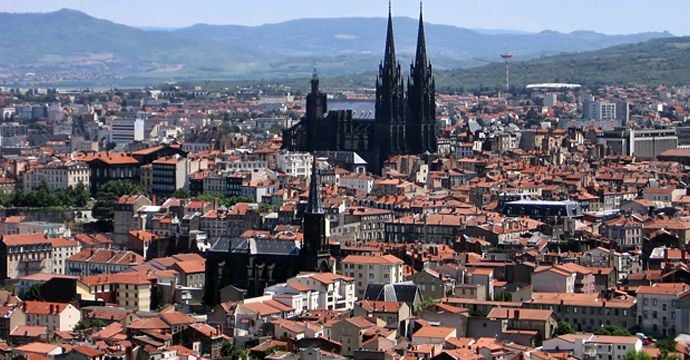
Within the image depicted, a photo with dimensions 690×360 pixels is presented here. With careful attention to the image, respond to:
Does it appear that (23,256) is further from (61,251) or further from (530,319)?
(530,319)

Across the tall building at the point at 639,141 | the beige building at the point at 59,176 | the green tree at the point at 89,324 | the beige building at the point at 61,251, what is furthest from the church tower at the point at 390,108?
the green tree at the point at 89,324

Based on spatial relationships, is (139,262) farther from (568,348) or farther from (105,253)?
(568,348)

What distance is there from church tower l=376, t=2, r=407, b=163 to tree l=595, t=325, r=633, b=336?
1693 inches

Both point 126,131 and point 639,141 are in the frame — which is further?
point 126,131

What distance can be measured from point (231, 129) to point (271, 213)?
72.2m

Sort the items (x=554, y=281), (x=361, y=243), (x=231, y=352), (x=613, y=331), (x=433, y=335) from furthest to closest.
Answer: (x=361, y=243)
(x=554, y=281)
(x=613, y=331)
(x=433, y=335)
(x=231, y=352)

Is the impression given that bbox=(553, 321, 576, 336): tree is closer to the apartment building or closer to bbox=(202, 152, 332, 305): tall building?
bbox=(202, 152, 332, 305): tall building

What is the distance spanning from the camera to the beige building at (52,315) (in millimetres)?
47844

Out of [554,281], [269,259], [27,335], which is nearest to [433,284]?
[554,281]

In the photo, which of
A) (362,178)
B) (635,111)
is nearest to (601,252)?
(362,178)

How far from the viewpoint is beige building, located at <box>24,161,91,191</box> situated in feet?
266

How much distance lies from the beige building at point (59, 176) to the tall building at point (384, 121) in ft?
40.2

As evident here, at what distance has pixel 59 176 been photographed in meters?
81.6

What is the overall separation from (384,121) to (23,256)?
3040 cm
